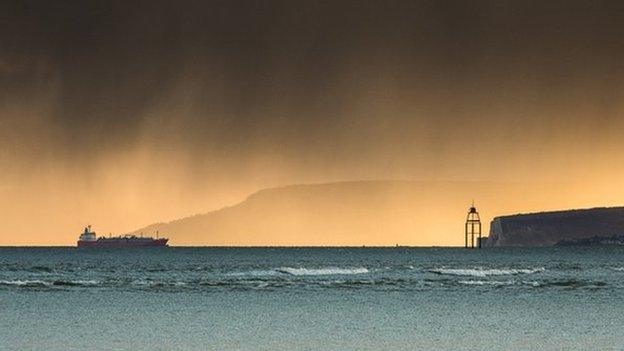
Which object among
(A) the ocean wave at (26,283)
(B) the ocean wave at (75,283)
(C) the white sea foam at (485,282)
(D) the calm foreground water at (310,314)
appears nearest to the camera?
(D) the calm foreground water at (310,314)

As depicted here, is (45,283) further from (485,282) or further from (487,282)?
(487,282)

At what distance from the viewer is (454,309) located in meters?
58.8

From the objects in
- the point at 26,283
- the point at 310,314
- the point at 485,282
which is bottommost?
the point at 310,314

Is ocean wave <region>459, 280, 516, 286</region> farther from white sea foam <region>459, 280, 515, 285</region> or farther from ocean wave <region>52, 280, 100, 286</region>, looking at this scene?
ocean wave <region>52, 280, 100, 286</region>

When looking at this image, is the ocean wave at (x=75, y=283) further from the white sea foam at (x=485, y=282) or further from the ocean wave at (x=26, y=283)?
the white sea foam at (x=485, y=282)

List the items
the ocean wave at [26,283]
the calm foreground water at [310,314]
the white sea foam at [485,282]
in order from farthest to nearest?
the white sea foam at [485,282] → the ocean wave at [26,283] → the calm foreground water at [310,314]

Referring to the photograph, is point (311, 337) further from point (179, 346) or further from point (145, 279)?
point (145, 279)

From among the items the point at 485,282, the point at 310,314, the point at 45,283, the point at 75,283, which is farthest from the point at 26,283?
the point at 310,314

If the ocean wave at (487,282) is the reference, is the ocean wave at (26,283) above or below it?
below

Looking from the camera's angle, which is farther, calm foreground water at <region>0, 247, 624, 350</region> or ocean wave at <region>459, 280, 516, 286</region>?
ocean wave at <region>459, 280, 516, 286</region>

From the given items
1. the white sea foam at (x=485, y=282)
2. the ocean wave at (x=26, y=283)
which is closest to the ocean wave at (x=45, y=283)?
the ocean wave at (x=26, y=283)

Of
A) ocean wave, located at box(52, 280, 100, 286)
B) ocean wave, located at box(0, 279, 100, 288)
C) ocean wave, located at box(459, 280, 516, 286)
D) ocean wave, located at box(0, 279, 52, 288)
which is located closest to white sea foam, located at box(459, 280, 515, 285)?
ocean wave, located at box(459, 280, 516, 286)

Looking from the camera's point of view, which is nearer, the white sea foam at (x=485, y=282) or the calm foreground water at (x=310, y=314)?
the calm foreground water at (x=310, y=314)

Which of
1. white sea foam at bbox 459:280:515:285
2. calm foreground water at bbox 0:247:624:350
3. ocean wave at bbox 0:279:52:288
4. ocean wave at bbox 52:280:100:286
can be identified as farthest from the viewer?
white sea foam at bbox 459:280:515:285
